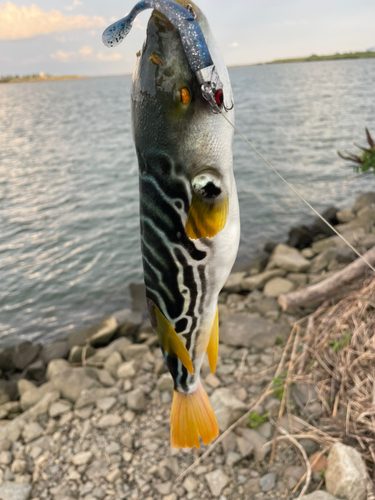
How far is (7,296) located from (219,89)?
33.6ft

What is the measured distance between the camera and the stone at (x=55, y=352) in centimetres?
753

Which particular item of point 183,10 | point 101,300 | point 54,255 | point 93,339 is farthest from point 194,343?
point 54,255

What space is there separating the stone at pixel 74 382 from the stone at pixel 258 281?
3535 millimetres

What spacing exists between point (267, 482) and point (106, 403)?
2.29 meters

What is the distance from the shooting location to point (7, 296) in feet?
34.2

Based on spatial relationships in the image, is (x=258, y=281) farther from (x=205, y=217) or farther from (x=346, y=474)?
A: (x=205, y=217)

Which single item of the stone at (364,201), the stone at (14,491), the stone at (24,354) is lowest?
the stone at (24,354)

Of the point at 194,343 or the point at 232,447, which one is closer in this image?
the point at 194,343

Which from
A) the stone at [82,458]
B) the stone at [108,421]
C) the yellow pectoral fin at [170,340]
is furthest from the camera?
the stone at [108,421]

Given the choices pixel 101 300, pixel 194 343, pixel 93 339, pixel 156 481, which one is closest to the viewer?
pixel 194 343

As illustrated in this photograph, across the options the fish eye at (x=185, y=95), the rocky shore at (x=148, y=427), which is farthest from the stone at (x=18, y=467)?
the fish eye at (x=185, y=95)

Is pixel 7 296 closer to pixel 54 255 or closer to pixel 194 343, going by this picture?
pixel 54 255

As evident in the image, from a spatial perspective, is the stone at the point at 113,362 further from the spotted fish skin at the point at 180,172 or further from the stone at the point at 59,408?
the spotted fish skin at the point at 180,172

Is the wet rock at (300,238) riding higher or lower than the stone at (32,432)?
higher
